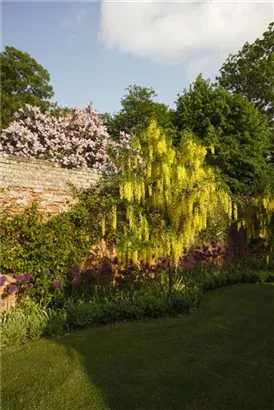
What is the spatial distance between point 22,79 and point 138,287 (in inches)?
843

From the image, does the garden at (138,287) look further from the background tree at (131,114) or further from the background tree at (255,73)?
the background tree at (255,73)

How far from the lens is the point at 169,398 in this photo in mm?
3562

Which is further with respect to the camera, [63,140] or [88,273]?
[63,140]

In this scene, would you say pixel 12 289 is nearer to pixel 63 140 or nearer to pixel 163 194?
pixel 163 194

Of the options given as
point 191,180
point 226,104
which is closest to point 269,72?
point 226,104

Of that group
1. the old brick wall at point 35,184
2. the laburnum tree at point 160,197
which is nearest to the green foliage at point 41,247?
the old brick wall at point 35,184

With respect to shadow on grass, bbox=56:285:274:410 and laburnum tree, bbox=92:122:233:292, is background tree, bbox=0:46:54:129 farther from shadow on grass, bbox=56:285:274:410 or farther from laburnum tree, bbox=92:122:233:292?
shadow on grass, bbox=56:285:274:410

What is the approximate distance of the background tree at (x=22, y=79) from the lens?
→ 2342 centimetres

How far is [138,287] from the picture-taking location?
27.2 ft

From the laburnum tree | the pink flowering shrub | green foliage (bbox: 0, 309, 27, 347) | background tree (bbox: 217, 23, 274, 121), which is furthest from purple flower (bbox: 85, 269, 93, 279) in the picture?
background tree (bbox: 217, 23, 274, 121)

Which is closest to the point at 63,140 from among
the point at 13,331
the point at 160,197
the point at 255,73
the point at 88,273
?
the point at 88,273

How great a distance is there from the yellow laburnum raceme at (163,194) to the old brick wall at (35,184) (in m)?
1.47

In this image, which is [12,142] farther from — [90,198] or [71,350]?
[71,350]

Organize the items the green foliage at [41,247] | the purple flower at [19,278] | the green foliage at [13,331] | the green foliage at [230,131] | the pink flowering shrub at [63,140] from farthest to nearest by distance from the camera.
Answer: the green foliage at [230,131], the pink flowering shrub at [63,140], the green foliage at [41,247], the purple flower at [19,278], the green foliage at [13,331]
